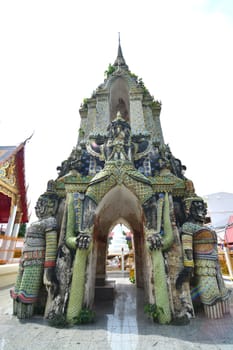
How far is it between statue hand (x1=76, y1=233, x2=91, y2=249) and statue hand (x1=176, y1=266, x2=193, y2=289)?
2.58 meters

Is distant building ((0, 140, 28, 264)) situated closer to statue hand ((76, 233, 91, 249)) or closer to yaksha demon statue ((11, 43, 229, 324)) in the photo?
yaksha demon statue ((11, 43, 229, 324))

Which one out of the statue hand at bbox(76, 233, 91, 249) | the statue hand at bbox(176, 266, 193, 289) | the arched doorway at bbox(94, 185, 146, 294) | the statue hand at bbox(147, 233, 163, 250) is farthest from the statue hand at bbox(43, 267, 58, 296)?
the statue hand at bbox(176, 266, 193, 289)

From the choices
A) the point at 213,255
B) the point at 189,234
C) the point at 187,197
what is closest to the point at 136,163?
the point at 187,197

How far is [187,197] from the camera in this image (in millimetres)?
6223

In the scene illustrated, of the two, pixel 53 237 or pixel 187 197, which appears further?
pixel 187 197

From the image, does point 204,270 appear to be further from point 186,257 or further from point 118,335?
point 118,335

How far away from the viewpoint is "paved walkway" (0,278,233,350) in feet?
10.8

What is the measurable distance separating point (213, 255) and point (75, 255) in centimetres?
391

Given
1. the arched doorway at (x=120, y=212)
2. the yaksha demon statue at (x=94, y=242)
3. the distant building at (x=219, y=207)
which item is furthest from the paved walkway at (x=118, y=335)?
the distant building at (x=219, y=207)

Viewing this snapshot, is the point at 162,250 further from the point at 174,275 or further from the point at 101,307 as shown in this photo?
the point at 101,307

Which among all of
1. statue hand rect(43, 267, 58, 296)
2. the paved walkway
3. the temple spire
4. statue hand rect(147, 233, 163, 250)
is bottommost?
the paved walkway

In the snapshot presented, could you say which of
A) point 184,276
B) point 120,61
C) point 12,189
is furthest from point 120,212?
point 120,61

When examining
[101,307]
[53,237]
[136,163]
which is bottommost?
[101,307]

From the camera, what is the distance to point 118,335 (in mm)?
3744
